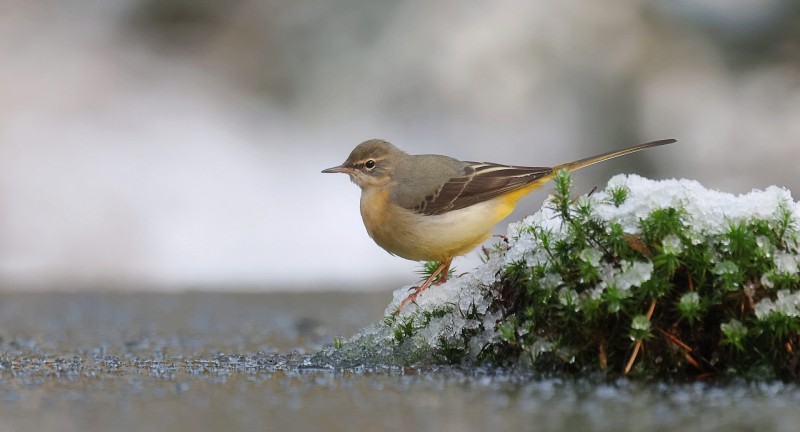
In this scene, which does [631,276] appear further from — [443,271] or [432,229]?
[432,229]

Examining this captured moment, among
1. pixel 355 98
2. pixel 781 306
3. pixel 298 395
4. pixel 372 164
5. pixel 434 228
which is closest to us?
pixel 298 395

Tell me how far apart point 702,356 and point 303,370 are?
65.7 inches

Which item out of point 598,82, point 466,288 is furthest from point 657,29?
point 466,288

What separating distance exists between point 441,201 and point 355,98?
7.01 metres

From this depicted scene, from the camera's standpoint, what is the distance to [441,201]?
6.56m

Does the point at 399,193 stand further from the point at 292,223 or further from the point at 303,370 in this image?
the point at 292,223

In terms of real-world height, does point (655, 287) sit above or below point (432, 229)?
below

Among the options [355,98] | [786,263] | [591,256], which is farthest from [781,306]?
[355,98]

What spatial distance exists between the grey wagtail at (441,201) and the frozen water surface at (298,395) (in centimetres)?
85

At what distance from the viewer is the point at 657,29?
1329cm

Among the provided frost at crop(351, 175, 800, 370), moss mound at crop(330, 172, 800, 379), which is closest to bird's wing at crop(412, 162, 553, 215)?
frost at crop(351, 175, 800, 370)

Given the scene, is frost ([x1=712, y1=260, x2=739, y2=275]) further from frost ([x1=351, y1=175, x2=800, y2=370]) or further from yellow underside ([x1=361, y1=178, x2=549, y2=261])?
yellow underside ([x1=361, y1=178, x2=549, y2=261])

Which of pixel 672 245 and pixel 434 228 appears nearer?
pixel 672 245

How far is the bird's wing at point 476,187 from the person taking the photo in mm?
6531
